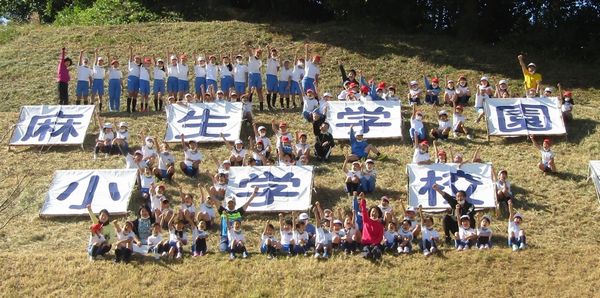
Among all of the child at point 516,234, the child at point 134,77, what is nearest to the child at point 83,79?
the child at point 134,77

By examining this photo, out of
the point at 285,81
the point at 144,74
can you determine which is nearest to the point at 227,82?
the point at 285,81

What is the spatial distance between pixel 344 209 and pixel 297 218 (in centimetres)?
112

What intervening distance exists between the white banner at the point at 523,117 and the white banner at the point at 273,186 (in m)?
5.38

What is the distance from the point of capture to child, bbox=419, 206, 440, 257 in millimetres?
19875

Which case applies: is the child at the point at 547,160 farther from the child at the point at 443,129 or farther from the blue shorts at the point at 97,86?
the blue shorts at the point at 97,86

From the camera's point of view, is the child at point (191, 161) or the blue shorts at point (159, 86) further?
the blue shorts at point (159, 86)

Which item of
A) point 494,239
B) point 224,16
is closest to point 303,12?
point 224,16

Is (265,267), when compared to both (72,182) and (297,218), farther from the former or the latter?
(72,182)

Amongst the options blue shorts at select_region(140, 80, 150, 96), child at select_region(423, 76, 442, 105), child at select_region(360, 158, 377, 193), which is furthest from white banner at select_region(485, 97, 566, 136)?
blue shorts at select_region(140, 80, 150, 96)

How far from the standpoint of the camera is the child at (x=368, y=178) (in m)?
22.4

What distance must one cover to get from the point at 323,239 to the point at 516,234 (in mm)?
3712

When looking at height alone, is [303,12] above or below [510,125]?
above

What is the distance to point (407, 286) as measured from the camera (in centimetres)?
1897

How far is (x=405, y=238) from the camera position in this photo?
20.0m
